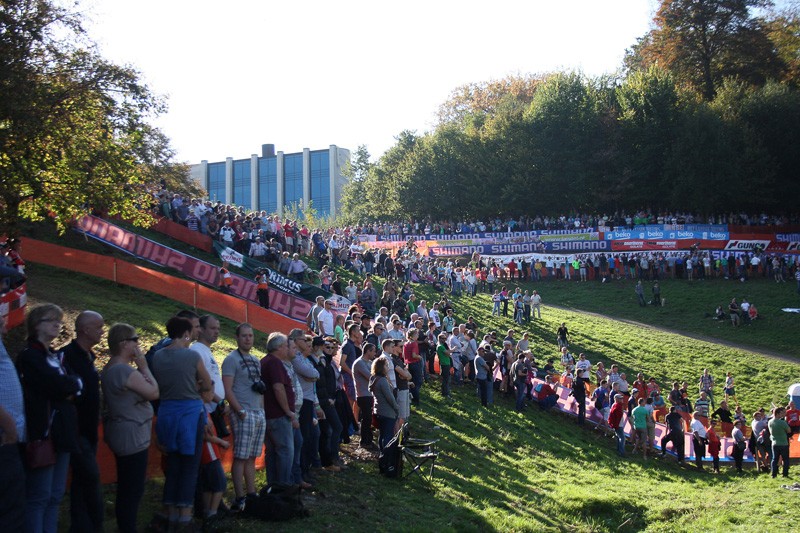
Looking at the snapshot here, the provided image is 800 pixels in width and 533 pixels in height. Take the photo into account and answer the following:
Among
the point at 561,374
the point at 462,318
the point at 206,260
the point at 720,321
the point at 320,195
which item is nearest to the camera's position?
the point at 561,374

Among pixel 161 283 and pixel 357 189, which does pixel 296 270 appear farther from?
pixel 357 189

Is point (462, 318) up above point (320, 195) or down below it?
below

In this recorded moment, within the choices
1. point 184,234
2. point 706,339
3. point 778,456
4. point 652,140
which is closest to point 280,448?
point 778,456

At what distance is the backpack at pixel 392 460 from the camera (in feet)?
35.3

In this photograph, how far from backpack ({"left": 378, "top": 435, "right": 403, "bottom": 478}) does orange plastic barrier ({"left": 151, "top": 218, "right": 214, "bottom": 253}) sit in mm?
19922

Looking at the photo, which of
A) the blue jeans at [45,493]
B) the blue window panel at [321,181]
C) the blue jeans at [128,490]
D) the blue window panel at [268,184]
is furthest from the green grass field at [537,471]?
the blue window panel at [268,184]

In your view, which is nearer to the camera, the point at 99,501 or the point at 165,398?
the point at 99,501

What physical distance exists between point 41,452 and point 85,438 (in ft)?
1.96

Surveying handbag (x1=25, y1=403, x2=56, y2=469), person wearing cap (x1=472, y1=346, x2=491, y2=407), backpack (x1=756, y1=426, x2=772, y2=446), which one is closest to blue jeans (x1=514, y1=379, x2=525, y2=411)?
person wearing cap (x1=472, y1=346, x2=491, y2=407)

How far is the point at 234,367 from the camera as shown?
8188mm

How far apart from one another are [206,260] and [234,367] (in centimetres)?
2078

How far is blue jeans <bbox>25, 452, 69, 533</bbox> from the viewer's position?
599 cm

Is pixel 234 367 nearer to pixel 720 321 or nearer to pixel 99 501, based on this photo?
pixel 99 501

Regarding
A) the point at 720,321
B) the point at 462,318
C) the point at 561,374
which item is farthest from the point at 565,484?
the point at 720,321
